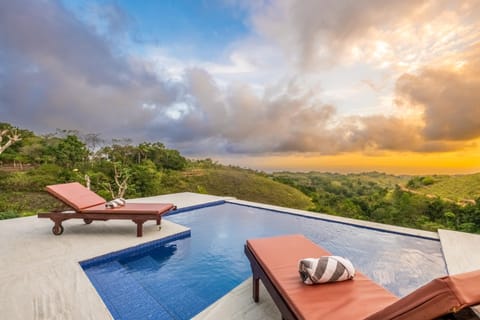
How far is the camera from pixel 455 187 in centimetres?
697

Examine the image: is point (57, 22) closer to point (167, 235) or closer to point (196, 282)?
point (167, 235)

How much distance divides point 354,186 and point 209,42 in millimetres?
7503

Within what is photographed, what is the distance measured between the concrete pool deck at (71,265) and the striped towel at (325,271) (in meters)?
0.74

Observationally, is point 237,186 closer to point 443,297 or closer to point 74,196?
point 74,196

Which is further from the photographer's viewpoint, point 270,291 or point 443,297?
point 270,291

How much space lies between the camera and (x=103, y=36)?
24.6 ft

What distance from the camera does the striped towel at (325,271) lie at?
5.80 ft

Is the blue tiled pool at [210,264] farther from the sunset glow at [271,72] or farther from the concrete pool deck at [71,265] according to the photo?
the sunset glow at [271,72]

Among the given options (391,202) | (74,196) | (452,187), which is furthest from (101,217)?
(452,187)

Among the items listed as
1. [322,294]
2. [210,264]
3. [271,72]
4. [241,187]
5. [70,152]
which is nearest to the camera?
[322,294]

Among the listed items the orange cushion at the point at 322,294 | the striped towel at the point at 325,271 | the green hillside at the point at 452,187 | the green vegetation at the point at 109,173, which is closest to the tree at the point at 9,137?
the green vegetation at the point at 109,173

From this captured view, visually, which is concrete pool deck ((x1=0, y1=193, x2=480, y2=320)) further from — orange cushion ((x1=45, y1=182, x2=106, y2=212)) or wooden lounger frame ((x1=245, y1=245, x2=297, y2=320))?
orange cushion ((x1=45, y1=182, x2=106, y2=212))

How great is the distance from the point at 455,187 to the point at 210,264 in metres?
7.62

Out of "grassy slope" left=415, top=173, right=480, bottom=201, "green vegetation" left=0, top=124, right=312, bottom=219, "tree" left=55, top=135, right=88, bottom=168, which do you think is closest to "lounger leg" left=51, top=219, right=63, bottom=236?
"green vegetation" left=0, top=124, right=312, bottom=219
